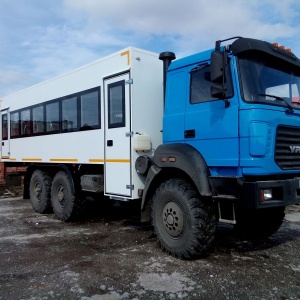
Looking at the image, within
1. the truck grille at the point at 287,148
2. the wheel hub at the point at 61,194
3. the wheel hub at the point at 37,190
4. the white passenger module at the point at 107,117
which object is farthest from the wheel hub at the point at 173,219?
the wheel hub at the point at 37,190

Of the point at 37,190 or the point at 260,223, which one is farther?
the point at 37,190

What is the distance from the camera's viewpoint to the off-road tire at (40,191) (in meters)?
8.70

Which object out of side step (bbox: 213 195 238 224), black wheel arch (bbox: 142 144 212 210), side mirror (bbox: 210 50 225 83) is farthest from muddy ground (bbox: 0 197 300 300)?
side mirror (bbox: 210 50 225 83)

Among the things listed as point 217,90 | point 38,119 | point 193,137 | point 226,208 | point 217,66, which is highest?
point 217,66

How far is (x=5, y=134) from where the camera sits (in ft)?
35.4

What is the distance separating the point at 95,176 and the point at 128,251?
1746mm

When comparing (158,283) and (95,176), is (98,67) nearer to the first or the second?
(95,176)

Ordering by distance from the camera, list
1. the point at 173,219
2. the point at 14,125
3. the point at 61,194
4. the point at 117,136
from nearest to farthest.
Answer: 1. the point at 173,219
2. the point at 117,136
3. the point at 61,194
4. the point at 14,125

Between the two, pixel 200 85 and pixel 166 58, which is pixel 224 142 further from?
pixel 166 58

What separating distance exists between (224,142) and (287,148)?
0.83m

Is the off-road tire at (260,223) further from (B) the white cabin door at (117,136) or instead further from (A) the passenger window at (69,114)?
(A) the passenger window at (69,114)

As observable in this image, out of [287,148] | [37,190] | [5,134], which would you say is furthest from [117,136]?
[5,134]

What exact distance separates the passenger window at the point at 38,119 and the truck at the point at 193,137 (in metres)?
1.45

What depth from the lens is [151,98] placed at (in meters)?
5.96
